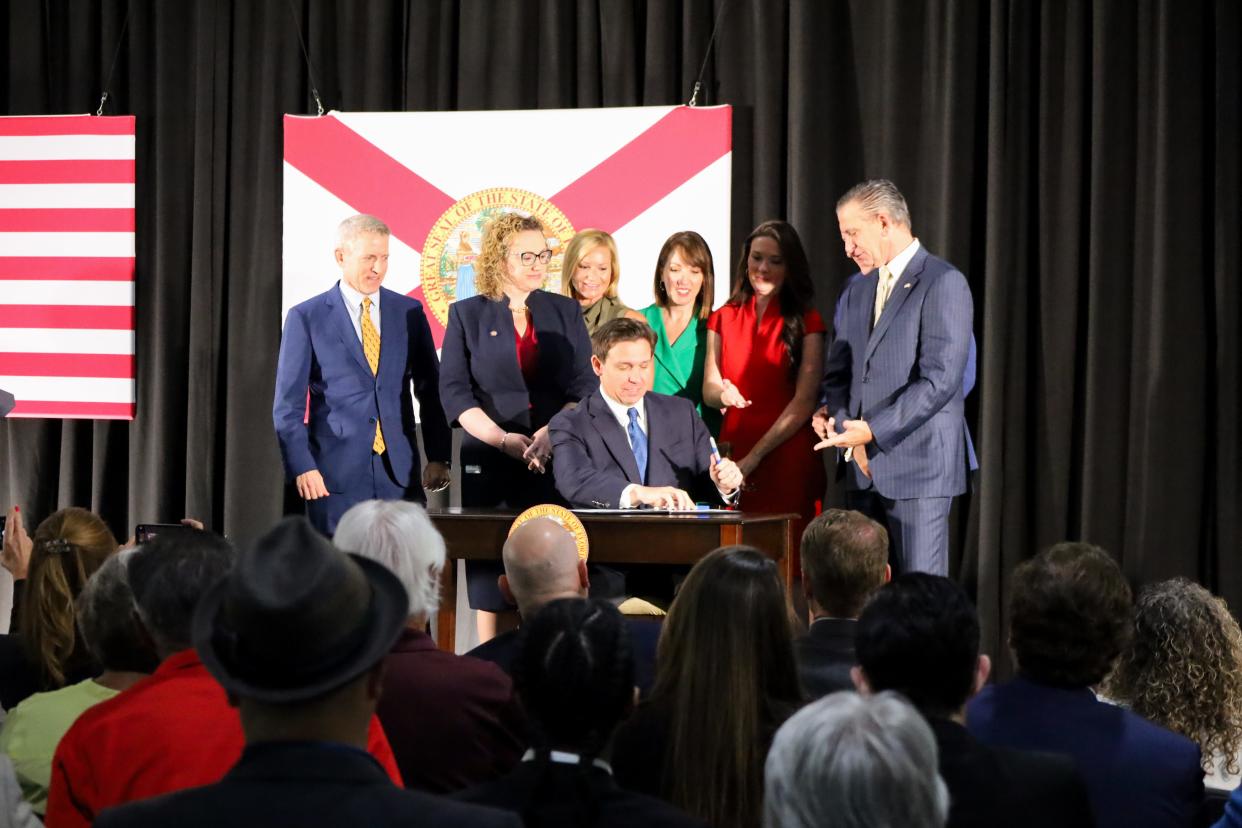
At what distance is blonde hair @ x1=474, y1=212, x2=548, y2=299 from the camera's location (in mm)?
5406

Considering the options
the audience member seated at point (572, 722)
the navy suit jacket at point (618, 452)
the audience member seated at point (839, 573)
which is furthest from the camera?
the navy suit jacket at point (618, 452)

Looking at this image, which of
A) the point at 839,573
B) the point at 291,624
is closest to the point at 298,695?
the point at 291,624

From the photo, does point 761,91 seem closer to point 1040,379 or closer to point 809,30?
point 809,30

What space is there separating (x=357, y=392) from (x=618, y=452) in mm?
1322

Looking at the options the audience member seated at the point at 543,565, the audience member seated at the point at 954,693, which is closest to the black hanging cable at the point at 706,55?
the audience member seated at the point at 543,565

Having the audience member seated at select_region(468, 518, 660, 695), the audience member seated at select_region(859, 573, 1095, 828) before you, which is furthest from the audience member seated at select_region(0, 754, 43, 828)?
the audience member seated at select_region(859, 573, 1095, 828)

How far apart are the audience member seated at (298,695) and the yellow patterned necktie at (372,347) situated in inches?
166

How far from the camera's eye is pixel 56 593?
9.71 feet

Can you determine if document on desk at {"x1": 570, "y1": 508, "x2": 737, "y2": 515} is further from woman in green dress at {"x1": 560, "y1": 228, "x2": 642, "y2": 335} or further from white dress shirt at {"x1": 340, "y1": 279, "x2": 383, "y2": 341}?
white dress shirt at {"x1": 340, "y1": 279, "x2": 383, "y2": 341}

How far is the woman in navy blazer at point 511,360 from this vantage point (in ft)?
17.6

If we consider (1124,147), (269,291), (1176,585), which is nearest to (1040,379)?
(1124,147)

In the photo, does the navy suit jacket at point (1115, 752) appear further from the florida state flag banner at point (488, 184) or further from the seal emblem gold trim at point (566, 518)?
the florida state flag banner at point (488, 184)

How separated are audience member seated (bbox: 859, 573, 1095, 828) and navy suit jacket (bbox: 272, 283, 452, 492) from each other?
3.81m

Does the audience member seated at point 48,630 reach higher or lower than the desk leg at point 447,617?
higher
